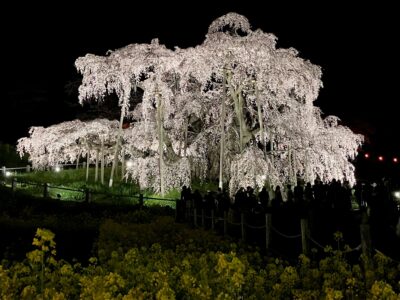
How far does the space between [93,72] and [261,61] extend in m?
7.87

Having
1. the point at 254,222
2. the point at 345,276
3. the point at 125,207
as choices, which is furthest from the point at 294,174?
the point at 345,276

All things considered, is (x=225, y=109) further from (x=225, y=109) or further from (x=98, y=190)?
(x=98, y=190)

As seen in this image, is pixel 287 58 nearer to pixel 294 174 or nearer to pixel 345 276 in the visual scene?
pixel 294 174

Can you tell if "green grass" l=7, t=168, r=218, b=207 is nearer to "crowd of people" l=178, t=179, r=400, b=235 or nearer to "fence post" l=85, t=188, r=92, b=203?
"fence post" l=85, t=188, r=92, b=203

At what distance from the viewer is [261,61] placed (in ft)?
65.8

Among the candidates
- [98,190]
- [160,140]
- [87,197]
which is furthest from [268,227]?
[98,190]

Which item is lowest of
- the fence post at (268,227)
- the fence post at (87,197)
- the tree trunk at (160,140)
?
the fence post at (268,227)

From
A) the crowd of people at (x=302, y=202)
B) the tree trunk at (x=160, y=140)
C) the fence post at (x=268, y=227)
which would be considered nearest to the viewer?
the crowd of people at (x=302, y=202)

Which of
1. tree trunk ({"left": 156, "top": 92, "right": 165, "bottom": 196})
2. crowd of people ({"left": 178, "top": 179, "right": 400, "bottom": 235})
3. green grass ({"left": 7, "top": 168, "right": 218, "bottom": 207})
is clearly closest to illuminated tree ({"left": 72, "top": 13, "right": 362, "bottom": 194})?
tree trunk ({"left": 156, "top": 92, "right": 165, "bottom": 196})

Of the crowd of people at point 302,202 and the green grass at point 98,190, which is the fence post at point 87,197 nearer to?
the green grass at point 98,190

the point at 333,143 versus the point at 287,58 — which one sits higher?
the point at 287,58

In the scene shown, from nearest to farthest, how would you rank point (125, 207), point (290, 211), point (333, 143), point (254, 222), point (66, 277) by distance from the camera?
point (66, 277) < point (290, 211) < point (254, 222) < point (125, 207) < point (333, 143)

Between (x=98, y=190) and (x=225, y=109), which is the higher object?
(x=225, y=109)

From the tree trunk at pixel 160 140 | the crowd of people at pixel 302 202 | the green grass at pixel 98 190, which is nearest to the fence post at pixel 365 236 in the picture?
the crowd of people at pixel 302 202
